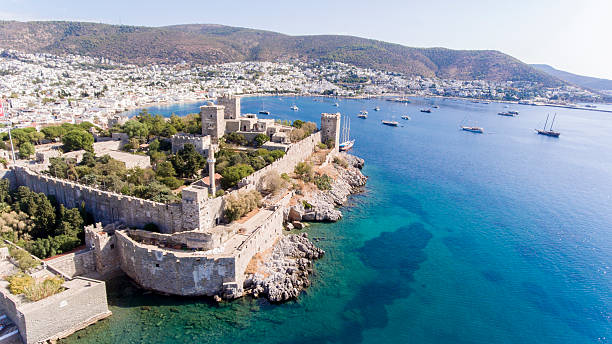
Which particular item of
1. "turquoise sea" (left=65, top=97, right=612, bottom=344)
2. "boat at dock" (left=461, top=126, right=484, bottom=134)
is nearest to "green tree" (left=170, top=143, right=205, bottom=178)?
"turquoise sea" (left=65, top=97, right=612, bottom=344)

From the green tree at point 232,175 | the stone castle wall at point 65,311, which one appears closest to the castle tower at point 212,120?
the green tree at point 232,175

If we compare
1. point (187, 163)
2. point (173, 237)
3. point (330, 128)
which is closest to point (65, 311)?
point (173, 237)

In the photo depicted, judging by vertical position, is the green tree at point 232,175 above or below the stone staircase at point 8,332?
above

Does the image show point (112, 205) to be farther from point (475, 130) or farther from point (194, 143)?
point (475, 130)

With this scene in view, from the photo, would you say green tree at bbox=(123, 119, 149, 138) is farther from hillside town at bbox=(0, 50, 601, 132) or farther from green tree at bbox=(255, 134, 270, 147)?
hillside town at bbox=(0, 50, 601, 132)

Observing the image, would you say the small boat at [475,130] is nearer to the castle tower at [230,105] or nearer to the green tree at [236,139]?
the castle tower at [230,105]

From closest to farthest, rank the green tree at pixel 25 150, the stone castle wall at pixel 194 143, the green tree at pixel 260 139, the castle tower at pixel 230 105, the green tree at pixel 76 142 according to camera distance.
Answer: the green tree at pixel 25 150
the green tree at pixel 76 142
the stone castle wall at pixel 194 143
the green tree at pixel 260 139
the castle tower at pixel 230 105

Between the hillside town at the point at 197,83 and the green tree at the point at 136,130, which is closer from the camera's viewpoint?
the green tree at the point at 136,130
